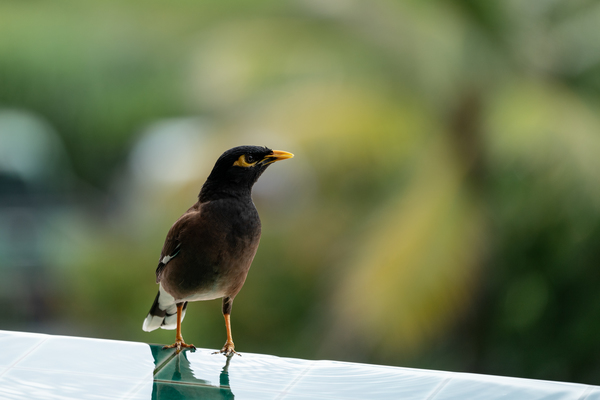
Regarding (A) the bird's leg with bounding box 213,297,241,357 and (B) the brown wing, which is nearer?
(B) the brown wing

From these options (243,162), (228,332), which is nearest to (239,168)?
(243,162)

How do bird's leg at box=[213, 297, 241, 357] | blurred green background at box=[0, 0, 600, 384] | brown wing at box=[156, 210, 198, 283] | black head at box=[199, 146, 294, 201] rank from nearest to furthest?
black head at box=[199, 146, 294, 201] → brown wing at box=[156, 210, 198, 283] → bird's leg at box=[213, 297, 241, 357] → blurred green background at box=[0, 0, 600, 384]

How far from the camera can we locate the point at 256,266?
867 centimetres

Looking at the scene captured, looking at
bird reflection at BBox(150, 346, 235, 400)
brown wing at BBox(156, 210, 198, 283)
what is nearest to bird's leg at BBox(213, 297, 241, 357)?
bird reflection at BBox(150, 346, 235, 400)

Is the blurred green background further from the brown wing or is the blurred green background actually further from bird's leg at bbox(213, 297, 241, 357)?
the brown wing

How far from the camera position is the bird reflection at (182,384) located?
8.49ft

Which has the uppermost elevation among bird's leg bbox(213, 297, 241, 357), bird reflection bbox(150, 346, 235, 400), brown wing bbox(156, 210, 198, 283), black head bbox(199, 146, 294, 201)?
black head bbox(199, 146, 294, 201)

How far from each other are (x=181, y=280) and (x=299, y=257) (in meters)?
5.60

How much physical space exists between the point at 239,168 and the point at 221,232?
213mm

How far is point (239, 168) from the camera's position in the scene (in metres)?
2.54

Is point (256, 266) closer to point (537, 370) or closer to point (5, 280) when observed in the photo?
point (537, 370)

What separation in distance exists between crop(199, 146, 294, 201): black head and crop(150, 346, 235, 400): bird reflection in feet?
2.07

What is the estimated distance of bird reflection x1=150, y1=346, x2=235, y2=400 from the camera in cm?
259

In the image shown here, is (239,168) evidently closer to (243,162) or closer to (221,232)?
(243,162)
